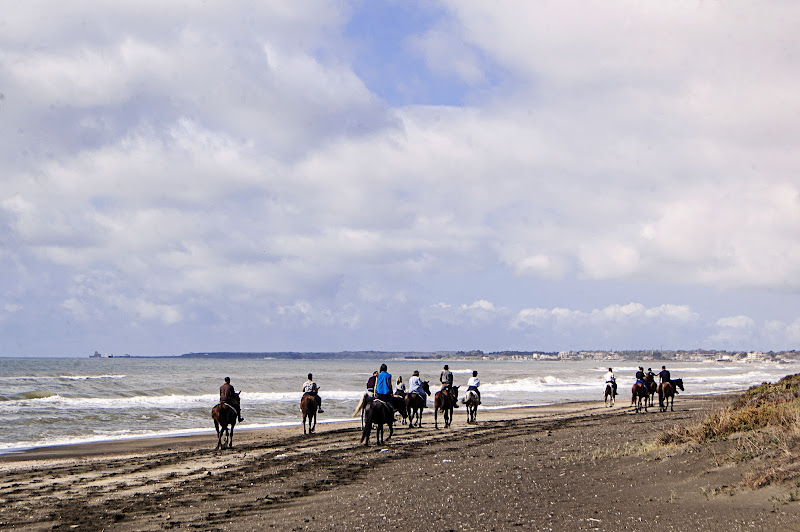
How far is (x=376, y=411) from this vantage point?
21.2 metres

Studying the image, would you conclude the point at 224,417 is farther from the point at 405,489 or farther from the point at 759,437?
the point at 759,437

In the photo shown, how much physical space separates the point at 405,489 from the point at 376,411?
858 cm

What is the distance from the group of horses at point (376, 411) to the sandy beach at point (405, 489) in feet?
2.35

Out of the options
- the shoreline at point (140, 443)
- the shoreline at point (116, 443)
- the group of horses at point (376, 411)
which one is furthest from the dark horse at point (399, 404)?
the shoreline at point (116, 443)

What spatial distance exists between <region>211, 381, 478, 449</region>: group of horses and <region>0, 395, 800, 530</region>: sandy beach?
718mm

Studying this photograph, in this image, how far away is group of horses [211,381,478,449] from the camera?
2130 centimetres

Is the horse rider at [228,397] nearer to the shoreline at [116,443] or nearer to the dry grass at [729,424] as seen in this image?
the shoreline at [116,443]

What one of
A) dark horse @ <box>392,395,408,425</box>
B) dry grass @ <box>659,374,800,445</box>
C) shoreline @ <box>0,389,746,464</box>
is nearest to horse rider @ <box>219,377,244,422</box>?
shoreline @ <box>0,389,746,464</box>

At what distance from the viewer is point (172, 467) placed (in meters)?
17.5

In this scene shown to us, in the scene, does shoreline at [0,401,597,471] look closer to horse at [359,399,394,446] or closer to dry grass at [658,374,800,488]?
horse at [359,399,394,446]

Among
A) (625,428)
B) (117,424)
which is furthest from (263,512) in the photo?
(117,424)

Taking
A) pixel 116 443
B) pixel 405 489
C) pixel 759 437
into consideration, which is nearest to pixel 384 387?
pixel 116 443

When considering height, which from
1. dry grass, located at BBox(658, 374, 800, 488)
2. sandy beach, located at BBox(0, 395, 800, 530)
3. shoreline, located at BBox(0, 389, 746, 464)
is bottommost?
shoreline, located at BBox(0, 389, 746, 464)

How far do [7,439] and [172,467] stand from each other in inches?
454
